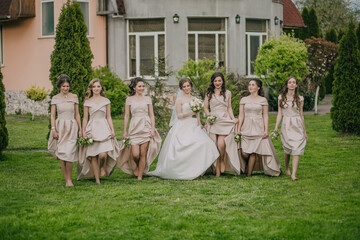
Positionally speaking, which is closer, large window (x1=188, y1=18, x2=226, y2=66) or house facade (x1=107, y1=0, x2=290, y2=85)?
house facade (x1=107, y1=0, x2=290, y2=85)

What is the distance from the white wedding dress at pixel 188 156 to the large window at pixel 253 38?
48.5 feet

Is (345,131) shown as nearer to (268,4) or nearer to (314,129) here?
(314,129)

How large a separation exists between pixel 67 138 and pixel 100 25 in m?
15.1

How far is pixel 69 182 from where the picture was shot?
8.95 m

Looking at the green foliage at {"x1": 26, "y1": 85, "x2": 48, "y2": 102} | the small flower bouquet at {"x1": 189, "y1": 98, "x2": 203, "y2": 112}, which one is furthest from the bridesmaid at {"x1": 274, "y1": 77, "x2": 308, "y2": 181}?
the green foliage at {"x1": 26, "y1": 85, "x2": 48, "y2": 102}

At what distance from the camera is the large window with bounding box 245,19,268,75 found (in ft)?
78.6

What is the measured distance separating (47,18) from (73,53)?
1112cm

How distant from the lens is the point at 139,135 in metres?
9.61

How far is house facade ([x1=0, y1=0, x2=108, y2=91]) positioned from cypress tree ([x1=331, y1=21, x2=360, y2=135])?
11364 millimetres

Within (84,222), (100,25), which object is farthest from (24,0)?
(84,222)

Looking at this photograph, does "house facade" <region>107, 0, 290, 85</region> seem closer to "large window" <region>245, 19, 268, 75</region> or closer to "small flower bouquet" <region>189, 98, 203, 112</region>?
"large window" <region>245, 19, 268, 75</region>

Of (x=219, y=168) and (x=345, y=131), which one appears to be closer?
(x=219, y=168)

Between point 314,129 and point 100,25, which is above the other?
point 100,25

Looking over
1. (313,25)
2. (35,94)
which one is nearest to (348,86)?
(35,94)
